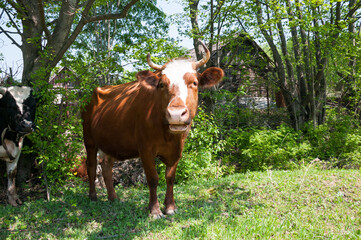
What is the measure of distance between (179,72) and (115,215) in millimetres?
2398

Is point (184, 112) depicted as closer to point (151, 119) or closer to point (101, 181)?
point (151, 119)

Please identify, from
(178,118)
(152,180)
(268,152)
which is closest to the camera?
(178,118)

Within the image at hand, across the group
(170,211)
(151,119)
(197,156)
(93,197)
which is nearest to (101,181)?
(93,197)

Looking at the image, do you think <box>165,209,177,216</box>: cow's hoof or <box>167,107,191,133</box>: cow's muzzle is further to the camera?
<box>165,209,177,216</box>: cow's hoof

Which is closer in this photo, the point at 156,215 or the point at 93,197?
the point at 156,215

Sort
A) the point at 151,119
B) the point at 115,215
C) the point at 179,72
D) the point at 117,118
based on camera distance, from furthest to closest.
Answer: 1. the point at 117,118
2. the point at 115,215
3. the point at 151,119
4. the point at 179,72

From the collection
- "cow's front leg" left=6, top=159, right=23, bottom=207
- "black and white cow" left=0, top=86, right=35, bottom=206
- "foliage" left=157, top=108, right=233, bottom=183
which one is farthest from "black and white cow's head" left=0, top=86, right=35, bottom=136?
"foliage" left=157, top=108, right=233, bottom=183

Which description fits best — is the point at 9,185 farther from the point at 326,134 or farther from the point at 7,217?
the point at 326,134

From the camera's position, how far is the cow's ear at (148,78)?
4230 millimetres

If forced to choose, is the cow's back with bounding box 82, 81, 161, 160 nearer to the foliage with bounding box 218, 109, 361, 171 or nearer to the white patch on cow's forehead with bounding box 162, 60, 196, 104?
the white patch on cow's forehead with bounding box 162, 60, 196, 104

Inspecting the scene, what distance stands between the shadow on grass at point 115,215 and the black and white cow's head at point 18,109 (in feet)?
4.61

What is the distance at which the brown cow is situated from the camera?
378 cm

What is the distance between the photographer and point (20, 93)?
5430mm

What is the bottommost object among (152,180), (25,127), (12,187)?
(12,187)
